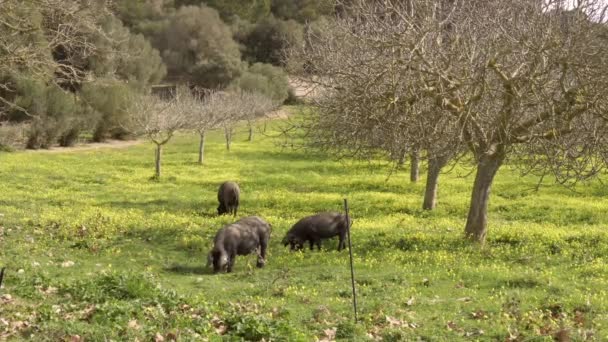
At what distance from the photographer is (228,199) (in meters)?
26.9

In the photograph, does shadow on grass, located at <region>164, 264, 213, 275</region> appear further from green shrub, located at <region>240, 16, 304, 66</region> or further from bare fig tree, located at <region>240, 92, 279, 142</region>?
green shrub, located at <region>240, 16, 304, 66</region>

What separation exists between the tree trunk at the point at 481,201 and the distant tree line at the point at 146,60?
1217cm

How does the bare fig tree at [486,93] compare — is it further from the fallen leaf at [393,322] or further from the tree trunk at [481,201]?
the fallen leaf at [393,322]

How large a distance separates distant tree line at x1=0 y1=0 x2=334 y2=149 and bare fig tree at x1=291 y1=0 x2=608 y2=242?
8.22 metres

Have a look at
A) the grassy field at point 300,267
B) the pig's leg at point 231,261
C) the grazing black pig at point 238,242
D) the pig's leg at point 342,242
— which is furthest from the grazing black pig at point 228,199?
the pig's leg at point 231,261

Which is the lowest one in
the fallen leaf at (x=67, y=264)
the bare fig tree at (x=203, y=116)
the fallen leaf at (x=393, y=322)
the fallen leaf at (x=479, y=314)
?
the fallen leaf at (x=67, y=264)

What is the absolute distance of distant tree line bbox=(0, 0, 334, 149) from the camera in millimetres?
38169

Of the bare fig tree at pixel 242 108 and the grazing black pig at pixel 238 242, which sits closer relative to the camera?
the grazing black pig at pixel 238 242

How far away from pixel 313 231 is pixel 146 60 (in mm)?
64739

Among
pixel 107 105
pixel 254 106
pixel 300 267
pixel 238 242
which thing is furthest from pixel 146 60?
pixel 300 267

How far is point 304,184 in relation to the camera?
3781cm

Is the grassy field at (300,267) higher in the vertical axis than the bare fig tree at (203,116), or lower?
lower

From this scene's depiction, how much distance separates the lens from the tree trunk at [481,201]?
2020cm

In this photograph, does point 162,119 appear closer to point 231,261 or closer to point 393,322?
point 231,261
